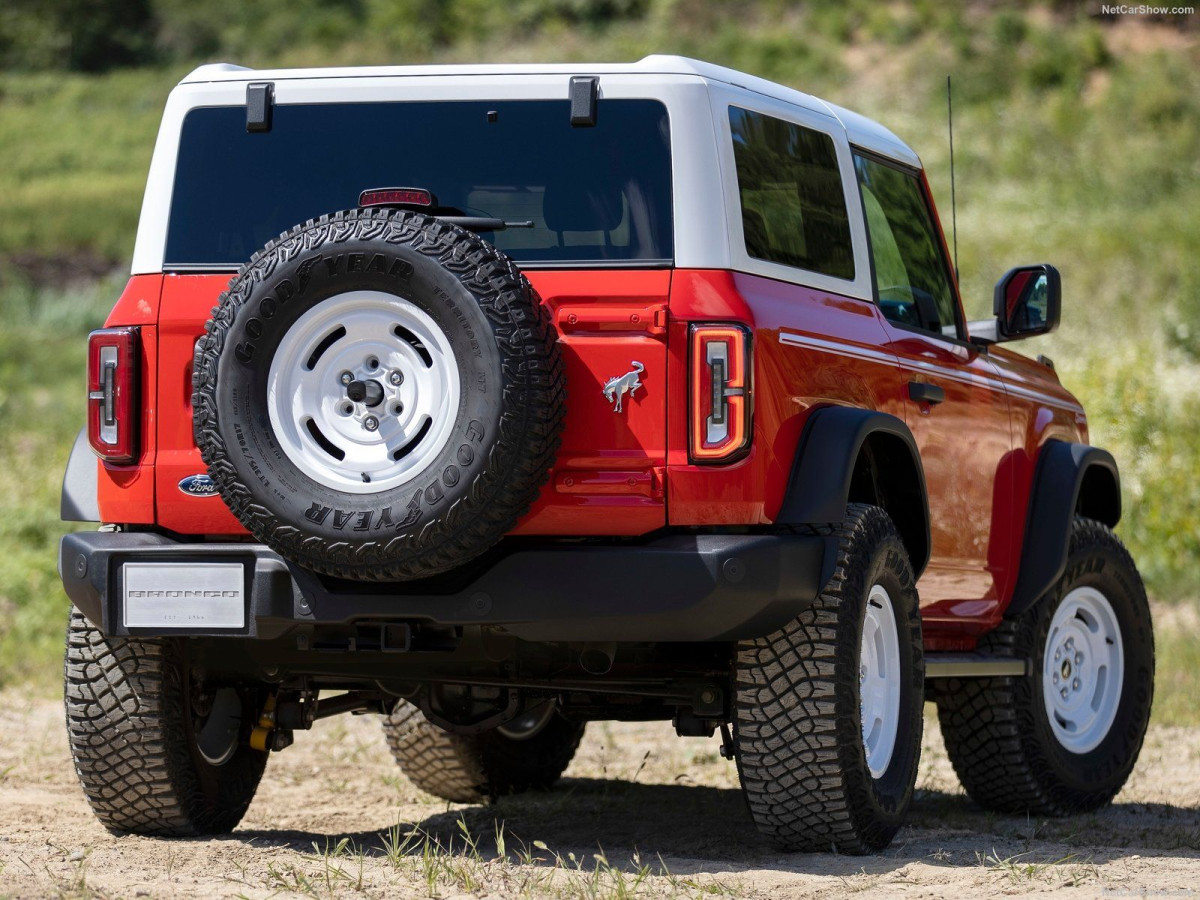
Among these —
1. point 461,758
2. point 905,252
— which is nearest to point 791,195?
point 905,252

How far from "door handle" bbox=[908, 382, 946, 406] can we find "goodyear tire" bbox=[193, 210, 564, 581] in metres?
1.53

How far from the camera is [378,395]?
433 cm

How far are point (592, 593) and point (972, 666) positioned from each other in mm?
1901

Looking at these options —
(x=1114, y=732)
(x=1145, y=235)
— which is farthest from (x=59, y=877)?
(x=1145, y=235)

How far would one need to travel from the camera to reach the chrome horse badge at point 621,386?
4.39 m

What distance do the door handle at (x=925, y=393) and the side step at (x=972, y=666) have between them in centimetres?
80

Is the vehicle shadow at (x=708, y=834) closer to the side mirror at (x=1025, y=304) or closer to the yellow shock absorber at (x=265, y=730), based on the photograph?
the yellow shock absorber at (x=265, y=730)

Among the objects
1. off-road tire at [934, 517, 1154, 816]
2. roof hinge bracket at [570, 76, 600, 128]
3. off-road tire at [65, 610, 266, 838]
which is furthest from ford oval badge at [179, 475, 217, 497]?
off-road tire at [934, 517, 1154, 816]

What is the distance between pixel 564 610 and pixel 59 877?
1343 mm

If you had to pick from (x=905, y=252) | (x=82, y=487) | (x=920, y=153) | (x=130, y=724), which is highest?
(x=920, y=153)

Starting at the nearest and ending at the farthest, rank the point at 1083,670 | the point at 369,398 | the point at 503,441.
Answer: the point at 503,441 < the point at 369,398 < the point at 1083,670

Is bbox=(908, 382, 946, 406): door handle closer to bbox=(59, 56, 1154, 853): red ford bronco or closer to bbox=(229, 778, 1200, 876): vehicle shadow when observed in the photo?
bbox=(59, 56, 1154, 853): red ford bronco

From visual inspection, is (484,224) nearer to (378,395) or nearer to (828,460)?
(378,395)

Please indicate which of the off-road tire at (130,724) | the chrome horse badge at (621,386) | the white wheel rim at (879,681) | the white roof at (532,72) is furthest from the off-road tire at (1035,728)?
the off-road tire at (130,724)
